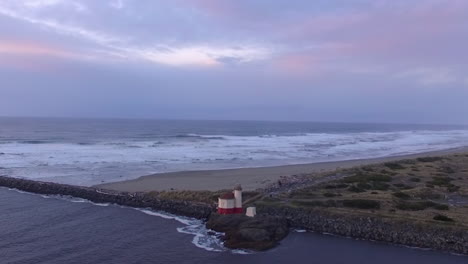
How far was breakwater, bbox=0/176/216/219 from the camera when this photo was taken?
28.9m

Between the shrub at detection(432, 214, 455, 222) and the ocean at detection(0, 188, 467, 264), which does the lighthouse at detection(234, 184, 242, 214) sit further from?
the shrub at detection(432, 214, 455, 222)

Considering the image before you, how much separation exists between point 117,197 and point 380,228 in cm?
1867

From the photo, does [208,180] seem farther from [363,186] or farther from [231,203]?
[231,203]

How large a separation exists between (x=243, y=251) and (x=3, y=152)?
55643 millimetres

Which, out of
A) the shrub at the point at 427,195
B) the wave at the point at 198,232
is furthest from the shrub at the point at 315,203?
the shrub at the point at 427,195

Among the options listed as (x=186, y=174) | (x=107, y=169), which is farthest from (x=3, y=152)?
(x=186, y=174)

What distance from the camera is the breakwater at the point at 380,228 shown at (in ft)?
71.5

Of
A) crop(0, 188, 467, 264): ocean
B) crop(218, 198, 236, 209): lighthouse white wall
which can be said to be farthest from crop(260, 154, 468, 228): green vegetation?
crop(0, 188, 467, 264): ocean

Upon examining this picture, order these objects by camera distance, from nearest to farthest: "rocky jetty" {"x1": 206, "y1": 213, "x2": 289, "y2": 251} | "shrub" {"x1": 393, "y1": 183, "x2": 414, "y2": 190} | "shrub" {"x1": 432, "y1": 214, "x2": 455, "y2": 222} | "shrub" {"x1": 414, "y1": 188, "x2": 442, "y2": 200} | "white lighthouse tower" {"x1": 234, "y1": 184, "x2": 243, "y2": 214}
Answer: "rocky jetty" {"x1": 206, "y1": 213, "x2": 289, "y2": 251}, "shrub" {"x1": 432, "y1": 214, "x2": 455, "y2": 222}, "white lighthouse tower" {"x1": 234, "y1": 184, "x2": 243, "y2": 214}, "shrub" {"x1": 414, "y1": 188, "x2": 442, "y2": 200}, "shrub" {"x1": 393, "y1": 183, "x2": 414, "y2": 190}

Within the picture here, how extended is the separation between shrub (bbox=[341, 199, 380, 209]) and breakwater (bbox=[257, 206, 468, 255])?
2534mm

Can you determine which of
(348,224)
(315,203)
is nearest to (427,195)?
(315,203)

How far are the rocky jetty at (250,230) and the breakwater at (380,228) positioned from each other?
52.2 inches

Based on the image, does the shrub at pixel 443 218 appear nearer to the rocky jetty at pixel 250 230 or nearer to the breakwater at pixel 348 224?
the breakwater at pixel 348 224

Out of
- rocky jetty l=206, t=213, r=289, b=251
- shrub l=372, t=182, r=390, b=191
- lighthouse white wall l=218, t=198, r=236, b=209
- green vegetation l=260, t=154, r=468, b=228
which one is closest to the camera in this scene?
rocky jetty l=206, t=213, r=289, b=251
